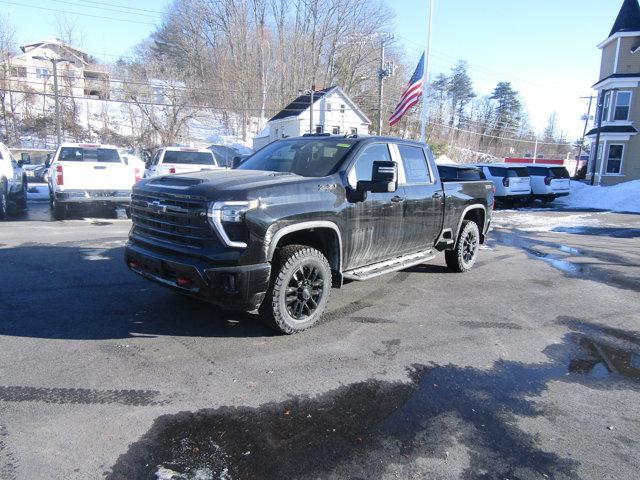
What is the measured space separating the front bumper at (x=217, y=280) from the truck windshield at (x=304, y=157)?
1.52 m

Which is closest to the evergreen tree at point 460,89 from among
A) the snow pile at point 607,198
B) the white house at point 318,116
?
the white house at point 318,116

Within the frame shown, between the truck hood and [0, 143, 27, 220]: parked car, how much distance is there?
9.24 meters

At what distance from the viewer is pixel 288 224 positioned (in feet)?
13.8

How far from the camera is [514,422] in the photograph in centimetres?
319

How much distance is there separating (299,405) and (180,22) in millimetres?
66340

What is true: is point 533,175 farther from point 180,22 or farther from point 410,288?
point 180,22

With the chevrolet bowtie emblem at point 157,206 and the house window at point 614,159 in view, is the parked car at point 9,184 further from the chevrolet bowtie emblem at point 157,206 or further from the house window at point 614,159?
the house window at point 614,159

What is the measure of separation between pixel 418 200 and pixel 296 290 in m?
2.38

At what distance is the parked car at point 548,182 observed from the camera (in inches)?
830

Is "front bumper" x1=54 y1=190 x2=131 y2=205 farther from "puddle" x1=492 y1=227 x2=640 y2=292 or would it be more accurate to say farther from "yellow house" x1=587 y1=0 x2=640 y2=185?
"yellow house" x1=587 y1=0 x2=640 y2=185

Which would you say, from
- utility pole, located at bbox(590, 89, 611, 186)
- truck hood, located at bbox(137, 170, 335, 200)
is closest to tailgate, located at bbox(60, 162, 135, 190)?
truck hood, located at bbox(137, 170, 335, 200)

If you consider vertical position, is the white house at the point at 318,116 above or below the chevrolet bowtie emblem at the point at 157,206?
above

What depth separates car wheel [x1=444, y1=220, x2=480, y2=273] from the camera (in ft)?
24.0

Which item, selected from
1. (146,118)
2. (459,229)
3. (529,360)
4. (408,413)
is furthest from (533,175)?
(146,118)
